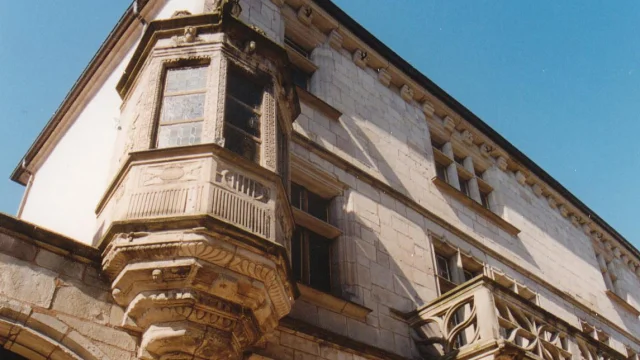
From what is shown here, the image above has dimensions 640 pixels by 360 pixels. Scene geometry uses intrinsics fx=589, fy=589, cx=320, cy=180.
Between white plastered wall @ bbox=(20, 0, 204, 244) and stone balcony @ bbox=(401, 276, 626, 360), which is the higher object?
white plastered wall @ bbox=(20, 0, 204, 244)

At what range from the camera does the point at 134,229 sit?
17.9ft

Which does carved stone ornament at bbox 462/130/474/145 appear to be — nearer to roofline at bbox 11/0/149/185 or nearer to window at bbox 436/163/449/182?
window at bbox 436/163/449/182

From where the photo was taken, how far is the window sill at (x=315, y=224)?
855cm

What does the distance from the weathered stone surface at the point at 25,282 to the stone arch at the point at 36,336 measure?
90mm

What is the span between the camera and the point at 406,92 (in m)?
12.9

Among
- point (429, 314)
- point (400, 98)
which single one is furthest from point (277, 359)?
point (400, 98)

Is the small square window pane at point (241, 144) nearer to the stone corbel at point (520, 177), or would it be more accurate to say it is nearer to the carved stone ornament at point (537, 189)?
the stone corbel at point (520, 177)

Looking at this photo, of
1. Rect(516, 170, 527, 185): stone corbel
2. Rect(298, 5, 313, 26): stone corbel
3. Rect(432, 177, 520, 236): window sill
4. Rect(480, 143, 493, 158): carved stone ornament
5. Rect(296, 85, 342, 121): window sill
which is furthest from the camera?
Rect(516, 170, 527, 185): stone corbel

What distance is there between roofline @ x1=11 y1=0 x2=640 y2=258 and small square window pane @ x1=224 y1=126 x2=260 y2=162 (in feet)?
16.2

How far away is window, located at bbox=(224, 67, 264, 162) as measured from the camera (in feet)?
21.6

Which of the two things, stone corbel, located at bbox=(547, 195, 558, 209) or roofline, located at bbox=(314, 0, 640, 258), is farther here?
stone corbel, located at bbox=(547, 195, 558, 209)

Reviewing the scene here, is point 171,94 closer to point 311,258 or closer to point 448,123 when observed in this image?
point 311,258

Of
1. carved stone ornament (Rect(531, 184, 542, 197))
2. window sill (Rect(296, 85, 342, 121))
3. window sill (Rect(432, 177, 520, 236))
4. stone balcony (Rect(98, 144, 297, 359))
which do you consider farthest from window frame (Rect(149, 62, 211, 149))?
carved stone ornament (Rect(531, 184, 542, 197))

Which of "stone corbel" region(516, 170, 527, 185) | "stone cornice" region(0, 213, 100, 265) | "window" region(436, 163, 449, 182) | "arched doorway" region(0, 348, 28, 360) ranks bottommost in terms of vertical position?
"arched doorway" region(0, 348, 28, 360)
